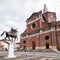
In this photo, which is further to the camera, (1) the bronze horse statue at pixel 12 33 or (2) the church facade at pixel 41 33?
(2) the church facade at pixel 41 33

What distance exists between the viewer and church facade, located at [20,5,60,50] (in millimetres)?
41562

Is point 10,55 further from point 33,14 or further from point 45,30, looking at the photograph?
point 33,14

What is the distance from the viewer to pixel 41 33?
46969mm

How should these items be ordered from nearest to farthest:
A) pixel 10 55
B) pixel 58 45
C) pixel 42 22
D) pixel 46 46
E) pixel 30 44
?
pixel 10 55
pixel 58 45
pixel 46 46
pixel 42 22
pixel 30 44

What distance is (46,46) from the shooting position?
4475cm

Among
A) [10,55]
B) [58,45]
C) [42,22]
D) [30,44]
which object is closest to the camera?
[10,55]

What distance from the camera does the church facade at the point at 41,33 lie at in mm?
41562

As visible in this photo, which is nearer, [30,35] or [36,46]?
[36,46]

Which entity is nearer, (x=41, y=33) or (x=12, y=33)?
(x=12, y=33)

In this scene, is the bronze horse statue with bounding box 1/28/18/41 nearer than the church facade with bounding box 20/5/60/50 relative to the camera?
Yes

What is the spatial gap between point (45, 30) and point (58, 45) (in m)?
7.32

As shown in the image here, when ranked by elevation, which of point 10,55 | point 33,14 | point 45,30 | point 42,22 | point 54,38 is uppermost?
point 33,14

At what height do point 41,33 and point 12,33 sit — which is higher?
point 41,33

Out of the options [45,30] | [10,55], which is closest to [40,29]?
[45,30]
